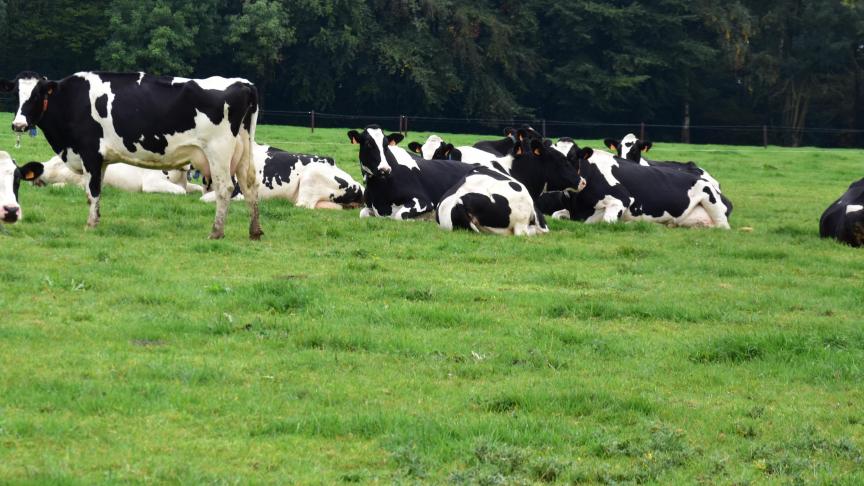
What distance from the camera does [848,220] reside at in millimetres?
16062

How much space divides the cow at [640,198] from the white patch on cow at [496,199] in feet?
8.39

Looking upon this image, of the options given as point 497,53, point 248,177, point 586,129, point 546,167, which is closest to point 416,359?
point 248,177

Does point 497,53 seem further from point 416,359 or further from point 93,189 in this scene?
point 416,359

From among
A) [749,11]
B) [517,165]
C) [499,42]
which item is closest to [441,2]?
[499,42]

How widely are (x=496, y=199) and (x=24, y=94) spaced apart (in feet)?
18.7

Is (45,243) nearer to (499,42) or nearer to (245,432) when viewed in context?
(245,432)

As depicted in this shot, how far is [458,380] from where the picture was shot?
27.0 feet

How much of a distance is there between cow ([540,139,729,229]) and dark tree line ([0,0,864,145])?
3899 centimetres

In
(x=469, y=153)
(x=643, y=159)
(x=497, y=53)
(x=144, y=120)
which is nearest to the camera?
(x=144, y=120)

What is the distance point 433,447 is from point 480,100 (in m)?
55.9

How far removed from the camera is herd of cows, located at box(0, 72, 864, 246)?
14.4 meters

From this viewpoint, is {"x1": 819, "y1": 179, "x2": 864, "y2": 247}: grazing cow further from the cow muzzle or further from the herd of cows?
the cow muzzle

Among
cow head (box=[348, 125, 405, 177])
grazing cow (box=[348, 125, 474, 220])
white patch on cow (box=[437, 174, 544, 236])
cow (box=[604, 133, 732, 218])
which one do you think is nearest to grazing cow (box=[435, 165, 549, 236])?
white patch on cow (box=[437, 174, 544, 236])

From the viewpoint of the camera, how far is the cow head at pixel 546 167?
18.0 metres
